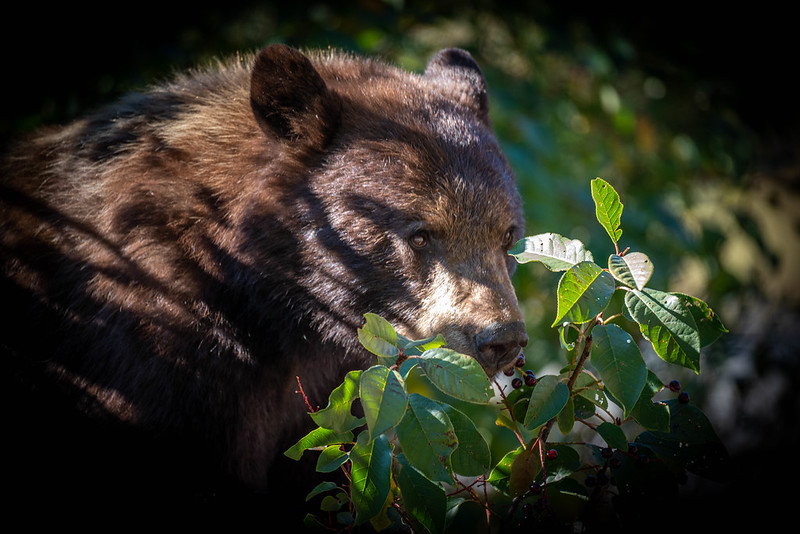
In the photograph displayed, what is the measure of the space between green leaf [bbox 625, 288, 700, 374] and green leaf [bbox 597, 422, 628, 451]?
225 millimetres

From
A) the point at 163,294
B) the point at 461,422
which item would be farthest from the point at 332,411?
the point at 163,294

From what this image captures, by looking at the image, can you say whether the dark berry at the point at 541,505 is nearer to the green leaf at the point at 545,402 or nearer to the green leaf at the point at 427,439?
the green leaf at the point at 545,402

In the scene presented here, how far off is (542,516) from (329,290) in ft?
3.68

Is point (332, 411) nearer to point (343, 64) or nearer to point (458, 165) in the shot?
point (458, 165)

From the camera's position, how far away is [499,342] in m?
2.27

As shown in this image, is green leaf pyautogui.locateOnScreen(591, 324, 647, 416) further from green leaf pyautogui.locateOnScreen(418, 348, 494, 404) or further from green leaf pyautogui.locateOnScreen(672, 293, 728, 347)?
green leaf pyautogui.locateOnScreen(418, 348, 494, 404)

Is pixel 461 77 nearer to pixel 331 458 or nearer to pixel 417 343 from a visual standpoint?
pixel 417 343

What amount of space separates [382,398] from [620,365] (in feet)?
1.80

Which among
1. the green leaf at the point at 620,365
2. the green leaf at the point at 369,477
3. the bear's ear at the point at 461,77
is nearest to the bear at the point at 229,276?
the bear's ear at the point at 461,77

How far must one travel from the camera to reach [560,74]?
20.8ft

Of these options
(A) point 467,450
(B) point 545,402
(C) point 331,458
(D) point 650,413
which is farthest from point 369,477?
(D) point 650,413

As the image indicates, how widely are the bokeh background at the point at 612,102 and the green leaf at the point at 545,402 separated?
210 cm

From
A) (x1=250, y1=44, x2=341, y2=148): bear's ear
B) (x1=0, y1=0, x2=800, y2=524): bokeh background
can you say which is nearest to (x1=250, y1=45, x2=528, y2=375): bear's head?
(x1=250, y1=44, x2=341, y2=148): bear's ear

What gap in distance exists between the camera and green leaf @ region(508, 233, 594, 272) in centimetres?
163
